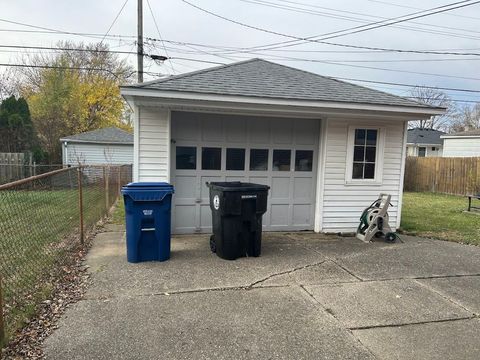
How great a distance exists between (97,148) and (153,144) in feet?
58.2

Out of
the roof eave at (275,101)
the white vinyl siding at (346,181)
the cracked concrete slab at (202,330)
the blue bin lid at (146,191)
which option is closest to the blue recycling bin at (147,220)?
the blue bin lid at (146,191)

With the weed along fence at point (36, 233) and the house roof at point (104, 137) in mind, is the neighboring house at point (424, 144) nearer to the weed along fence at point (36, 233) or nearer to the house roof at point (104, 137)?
the house roof at point (104, 137)

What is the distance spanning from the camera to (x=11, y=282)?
4.47 m

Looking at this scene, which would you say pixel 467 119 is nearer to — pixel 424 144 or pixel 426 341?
pixel 424 144

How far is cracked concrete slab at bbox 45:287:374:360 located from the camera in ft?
10.7

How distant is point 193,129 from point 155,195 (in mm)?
2180

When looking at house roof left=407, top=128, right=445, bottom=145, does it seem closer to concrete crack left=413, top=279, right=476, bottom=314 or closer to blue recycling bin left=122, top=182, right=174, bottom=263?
concrete crack left=413, top=279, right=476, bottom=314

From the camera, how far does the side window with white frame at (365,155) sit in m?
8.09

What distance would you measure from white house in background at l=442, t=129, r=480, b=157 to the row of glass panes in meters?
21.3

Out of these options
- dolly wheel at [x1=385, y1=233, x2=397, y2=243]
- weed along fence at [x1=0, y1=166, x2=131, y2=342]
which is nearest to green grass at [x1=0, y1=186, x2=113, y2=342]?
weed along fence at [x1=0, y1=166, x2=131, y2=342]

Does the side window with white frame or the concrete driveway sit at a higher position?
the side window with white frame

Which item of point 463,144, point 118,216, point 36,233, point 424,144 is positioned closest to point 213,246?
point 36,233

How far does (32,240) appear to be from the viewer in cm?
573

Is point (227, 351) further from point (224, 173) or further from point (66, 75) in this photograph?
point (66, 75)
